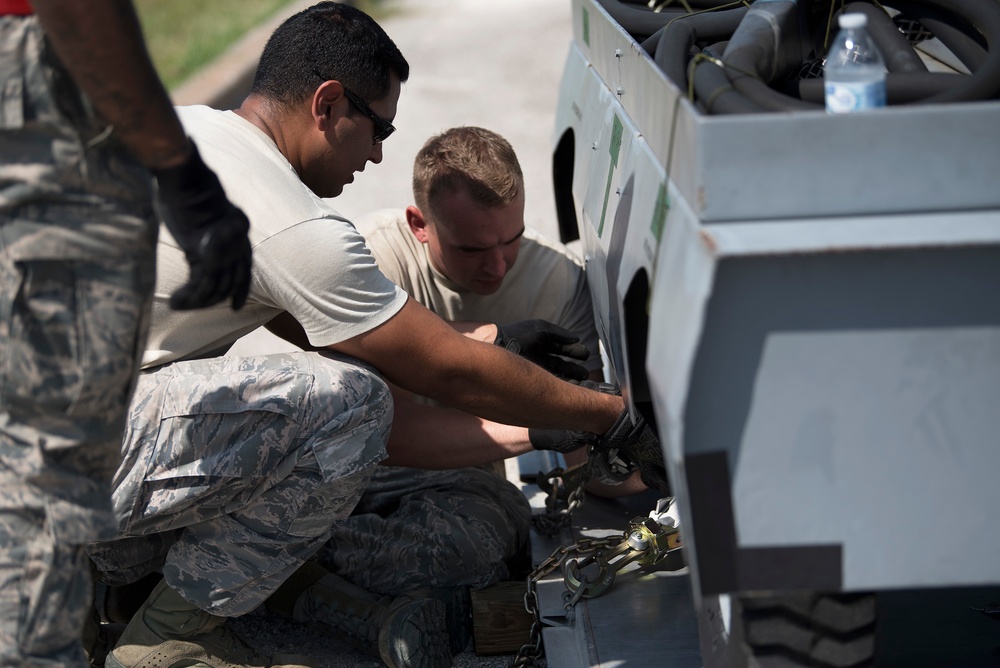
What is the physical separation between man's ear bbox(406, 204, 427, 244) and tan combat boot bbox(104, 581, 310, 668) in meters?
1.27

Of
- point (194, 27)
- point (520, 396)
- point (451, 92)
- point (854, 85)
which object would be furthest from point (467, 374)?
point (194, 27)

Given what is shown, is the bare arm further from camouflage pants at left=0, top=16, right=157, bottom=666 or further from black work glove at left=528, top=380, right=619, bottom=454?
camouflage pants at left=0, top=16, right=157, bottom=666

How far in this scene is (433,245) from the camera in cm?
325

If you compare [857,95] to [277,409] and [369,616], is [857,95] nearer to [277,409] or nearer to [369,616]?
[277,409]

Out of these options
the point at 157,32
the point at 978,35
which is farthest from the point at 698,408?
the point at 157,32

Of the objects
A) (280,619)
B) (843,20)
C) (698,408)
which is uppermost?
(843,20)

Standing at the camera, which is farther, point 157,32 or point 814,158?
point 157,32

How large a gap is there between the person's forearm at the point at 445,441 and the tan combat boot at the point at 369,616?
0.36 metres

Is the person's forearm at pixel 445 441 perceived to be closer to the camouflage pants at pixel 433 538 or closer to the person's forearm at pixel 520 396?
the camouflage pants at pixel 433 538

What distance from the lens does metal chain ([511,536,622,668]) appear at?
249cm

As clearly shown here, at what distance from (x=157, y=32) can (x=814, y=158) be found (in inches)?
373

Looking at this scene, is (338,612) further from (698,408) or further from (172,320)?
(698,408)

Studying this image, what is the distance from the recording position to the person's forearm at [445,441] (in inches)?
113

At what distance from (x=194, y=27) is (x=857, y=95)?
947cm
